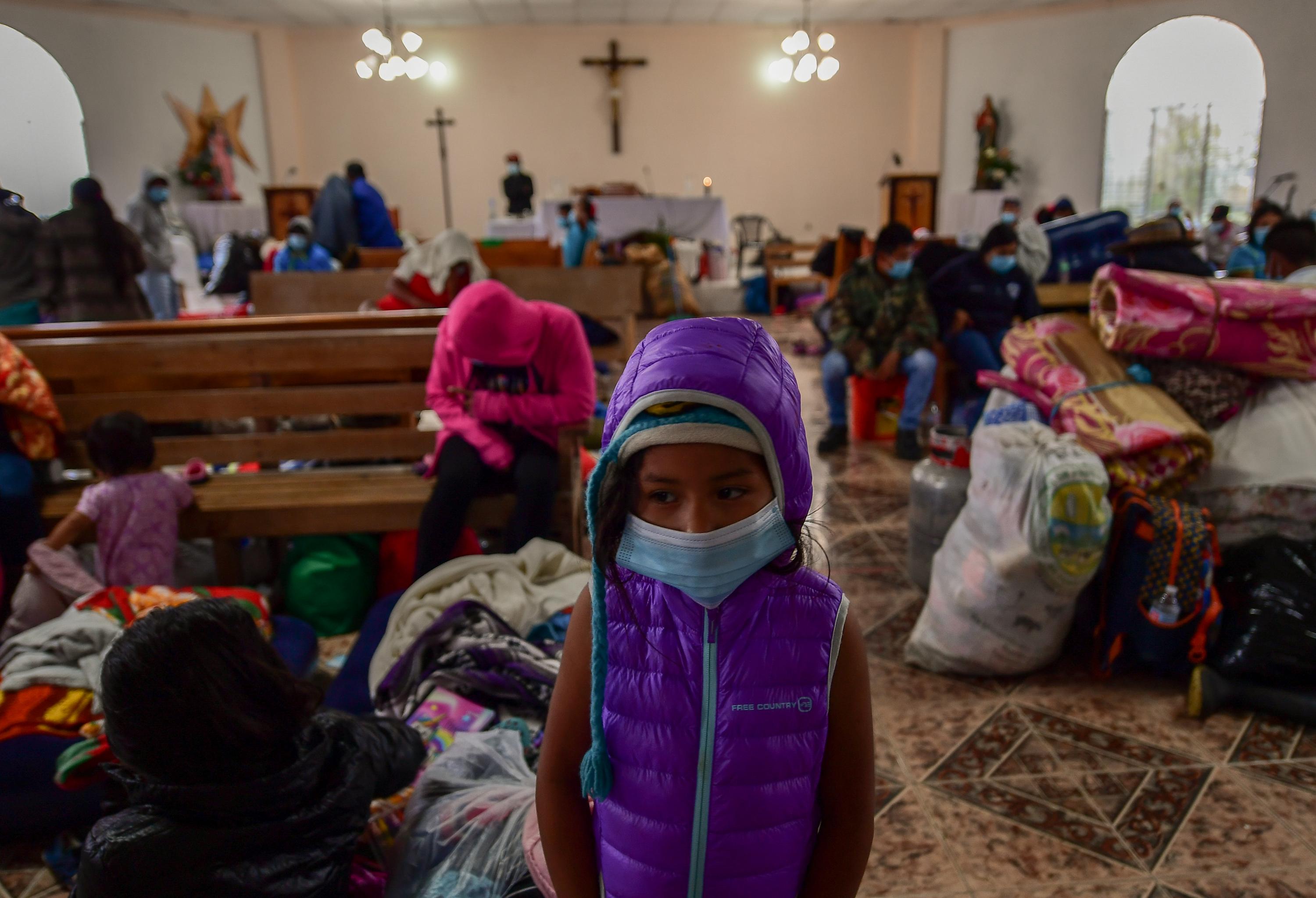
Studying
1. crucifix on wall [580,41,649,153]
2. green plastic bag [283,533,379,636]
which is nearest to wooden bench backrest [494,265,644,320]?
green plastic bag [283,533,379,636]

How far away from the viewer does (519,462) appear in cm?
302

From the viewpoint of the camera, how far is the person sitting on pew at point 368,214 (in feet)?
24.3

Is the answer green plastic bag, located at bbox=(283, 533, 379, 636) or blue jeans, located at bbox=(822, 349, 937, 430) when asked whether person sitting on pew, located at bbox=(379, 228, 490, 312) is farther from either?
blue jeans, located at bbox=(822, 349, 937, 430)

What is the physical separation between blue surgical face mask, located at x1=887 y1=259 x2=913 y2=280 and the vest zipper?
4.34m

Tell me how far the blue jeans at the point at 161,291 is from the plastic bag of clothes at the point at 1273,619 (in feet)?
25.1

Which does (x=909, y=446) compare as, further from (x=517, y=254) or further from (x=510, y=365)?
(x=517, y=254)

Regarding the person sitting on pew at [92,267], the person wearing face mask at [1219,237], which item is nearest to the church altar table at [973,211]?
the person wearing face mask at [1219,237]

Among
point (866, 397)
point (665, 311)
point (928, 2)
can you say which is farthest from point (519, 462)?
point (928, 2)

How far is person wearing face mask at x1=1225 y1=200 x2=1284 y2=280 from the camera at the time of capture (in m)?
4.02

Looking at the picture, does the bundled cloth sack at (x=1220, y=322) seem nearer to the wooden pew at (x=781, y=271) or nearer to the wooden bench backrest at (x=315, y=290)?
the wooden bench backrest at (x=315, y=290)

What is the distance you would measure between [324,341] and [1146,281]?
2.86m

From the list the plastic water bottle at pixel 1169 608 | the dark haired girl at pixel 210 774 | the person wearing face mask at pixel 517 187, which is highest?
the person wearing face mask at pixel 517 187

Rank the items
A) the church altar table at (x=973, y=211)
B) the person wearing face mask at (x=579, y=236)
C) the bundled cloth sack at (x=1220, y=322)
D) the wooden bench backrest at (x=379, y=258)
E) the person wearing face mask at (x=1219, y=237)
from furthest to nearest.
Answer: the church altar table at (x=973, y=211)
the person wearing face mask at (x=579, y=236)
the person wearing face mask at (x=1219, y=237)
the wooden bench backrest at (x=379, y=258)
the bundled cloth sack at (x=1220, y=322)

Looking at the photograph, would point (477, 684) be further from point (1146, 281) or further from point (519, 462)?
point (1146, 281)
